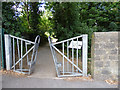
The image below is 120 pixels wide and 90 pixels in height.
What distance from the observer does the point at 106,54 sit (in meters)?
2.77

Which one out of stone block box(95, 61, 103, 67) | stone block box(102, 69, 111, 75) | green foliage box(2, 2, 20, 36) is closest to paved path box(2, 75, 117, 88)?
stone block box(102, 69, 111, 75)

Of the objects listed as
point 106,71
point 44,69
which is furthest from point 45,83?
point 106,71

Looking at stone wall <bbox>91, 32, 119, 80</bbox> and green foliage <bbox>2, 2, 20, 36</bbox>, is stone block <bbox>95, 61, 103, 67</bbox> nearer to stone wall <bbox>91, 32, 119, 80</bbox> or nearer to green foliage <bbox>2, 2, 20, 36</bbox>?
stone wall <bbox>91, 32, 119, 80</bbox>

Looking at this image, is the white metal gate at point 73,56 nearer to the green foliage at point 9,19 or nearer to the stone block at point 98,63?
the stone block at point 98,63

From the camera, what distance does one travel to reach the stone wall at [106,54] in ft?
9.00

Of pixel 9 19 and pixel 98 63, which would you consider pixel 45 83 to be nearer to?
pixel 98 63

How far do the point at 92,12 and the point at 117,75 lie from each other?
5.71m

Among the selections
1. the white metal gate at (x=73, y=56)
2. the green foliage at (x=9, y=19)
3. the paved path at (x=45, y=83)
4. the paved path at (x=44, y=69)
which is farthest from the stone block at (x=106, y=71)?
the green foliage at (x=9, y=19)

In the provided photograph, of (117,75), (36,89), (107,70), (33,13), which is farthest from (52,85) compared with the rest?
(33,13)

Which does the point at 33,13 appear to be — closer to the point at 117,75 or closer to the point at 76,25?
the point at 76,25

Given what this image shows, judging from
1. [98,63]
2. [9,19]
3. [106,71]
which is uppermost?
[9,19]

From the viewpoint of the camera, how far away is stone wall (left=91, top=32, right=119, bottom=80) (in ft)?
9.00

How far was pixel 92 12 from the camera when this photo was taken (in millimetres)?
7109

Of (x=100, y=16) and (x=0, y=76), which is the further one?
(x=100, y=16)
